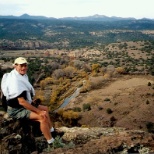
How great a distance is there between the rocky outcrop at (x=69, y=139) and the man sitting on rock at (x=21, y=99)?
47 centimetres

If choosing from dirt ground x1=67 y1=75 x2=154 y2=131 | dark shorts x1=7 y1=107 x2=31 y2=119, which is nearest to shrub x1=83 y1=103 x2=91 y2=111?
dirt ground x1=67 y1=75 x2=154 y2=131

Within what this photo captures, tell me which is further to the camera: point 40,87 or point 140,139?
point 40,87

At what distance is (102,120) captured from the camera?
50000 mm

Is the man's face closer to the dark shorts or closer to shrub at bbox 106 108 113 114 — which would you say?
the dark shorts

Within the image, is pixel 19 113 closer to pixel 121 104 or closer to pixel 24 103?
pixel 24 103

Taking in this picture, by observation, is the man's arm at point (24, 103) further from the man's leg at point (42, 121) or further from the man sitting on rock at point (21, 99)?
the man's leg at point (42, 121)

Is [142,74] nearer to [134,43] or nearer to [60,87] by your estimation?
[60,87]

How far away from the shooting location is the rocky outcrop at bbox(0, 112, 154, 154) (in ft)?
21.4

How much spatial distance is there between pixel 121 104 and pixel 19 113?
52.6 m

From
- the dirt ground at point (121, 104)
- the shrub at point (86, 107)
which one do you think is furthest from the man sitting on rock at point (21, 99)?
the shrub at point (86, 107)

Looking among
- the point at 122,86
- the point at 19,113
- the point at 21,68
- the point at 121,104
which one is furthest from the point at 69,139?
the point at 122,86

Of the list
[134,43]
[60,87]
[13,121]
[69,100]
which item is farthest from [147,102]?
[134,43]

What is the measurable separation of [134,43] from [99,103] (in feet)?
432

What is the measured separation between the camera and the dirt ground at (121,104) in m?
47.9
